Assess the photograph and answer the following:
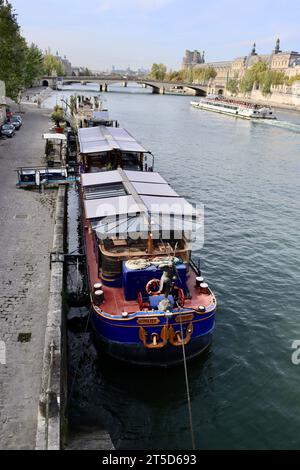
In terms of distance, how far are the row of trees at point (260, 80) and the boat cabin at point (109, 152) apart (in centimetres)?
12642

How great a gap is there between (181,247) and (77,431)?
7.00 meters

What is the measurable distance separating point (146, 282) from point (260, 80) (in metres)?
158

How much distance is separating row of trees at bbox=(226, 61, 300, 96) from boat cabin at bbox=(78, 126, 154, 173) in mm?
126417

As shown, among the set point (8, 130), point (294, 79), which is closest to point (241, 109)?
point (294, 79)

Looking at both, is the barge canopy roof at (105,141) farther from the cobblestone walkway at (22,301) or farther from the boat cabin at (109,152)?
the cobblestone walkway at (22,301)

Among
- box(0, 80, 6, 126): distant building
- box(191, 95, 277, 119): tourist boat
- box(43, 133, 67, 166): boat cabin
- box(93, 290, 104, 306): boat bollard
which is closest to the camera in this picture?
box(93, 290, 104, 306): boat bollard

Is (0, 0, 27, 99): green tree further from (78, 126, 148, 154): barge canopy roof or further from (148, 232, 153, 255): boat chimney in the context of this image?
(148, 232, 153, 255): boat chimney

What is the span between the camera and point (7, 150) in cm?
3762

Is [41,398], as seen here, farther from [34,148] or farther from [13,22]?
[13,22]

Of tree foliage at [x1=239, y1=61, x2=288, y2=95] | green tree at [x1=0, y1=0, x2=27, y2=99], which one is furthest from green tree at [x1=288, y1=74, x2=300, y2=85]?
green tree at [x1=0, y1=0, x2=27, y2=99]

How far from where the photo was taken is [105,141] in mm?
26859

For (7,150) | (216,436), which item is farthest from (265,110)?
(216,436)

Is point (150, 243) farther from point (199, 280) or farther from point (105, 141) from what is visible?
point (105, 141)

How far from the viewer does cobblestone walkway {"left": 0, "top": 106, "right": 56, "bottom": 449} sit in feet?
31.8
